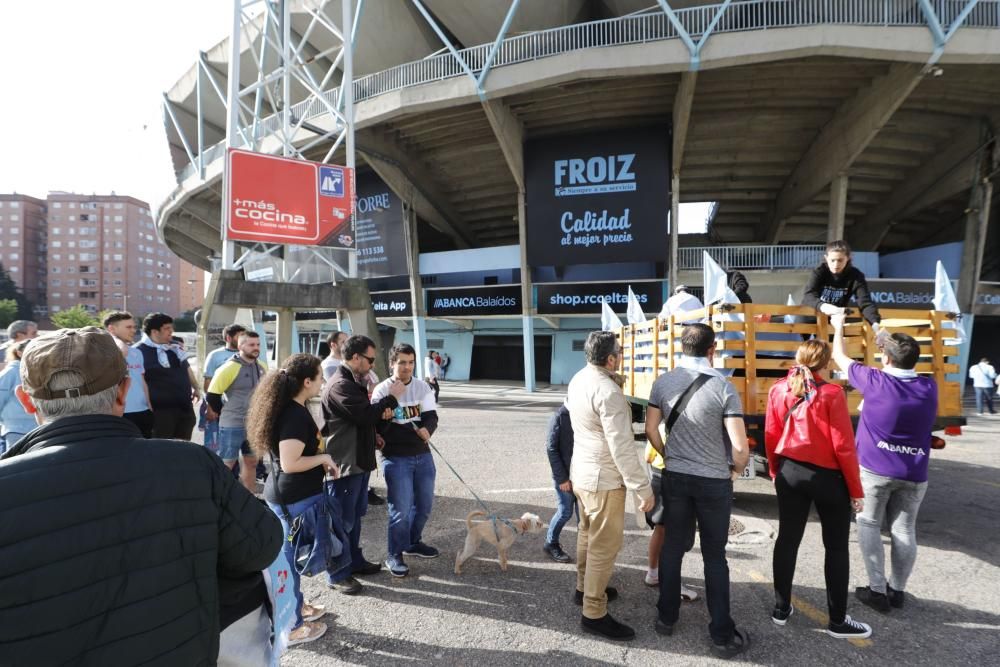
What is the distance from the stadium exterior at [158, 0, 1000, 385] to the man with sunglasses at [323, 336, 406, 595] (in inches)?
399

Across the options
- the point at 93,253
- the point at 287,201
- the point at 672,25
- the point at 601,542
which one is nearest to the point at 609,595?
the point at 601,542

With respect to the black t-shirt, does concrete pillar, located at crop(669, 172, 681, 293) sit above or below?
above

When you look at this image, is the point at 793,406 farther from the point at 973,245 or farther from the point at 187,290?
the point at 187,290

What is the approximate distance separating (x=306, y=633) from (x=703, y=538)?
8.06 feet

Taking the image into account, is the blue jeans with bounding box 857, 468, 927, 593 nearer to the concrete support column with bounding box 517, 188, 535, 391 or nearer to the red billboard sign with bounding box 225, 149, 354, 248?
the red billboard sign with bounding box 225, 149, 354, 248

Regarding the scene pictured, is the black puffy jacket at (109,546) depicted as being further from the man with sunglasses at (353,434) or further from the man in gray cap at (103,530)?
the man with sunglasses at (353,434)

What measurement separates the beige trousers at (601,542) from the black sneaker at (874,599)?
6.02 feet

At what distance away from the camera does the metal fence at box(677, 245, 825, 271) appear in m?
16.7

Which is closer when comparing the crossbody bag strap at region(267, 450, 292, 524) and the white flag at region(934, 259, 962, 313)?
the crossbody bag strap at region(267, 450, 292, 524)

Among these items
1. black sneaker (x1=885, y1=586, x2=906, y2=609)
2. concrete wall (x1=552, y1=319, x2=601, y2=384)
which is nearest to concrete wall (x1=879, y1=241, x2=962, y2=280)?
concrete wall (x1=552, y1=319, x2=601, y2=384)

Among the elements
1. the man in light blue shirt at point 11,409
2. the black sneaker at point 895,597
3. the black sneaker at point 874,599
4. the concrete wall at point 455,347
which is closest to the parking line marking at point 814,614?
the black sneaker at point 874,599

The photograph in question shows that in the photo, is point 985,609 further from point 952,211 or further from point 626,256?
point 952,211

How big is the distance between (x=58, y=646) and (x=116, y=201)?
114177mm

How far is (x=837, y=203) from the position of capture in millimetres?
15812
